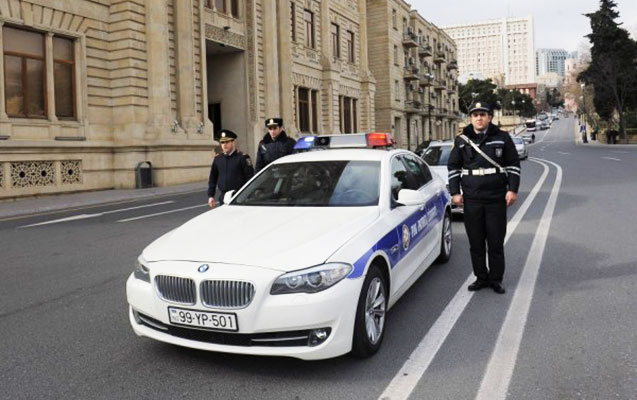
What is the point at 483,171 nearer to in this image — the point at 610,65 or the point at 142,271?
the point at 142,271

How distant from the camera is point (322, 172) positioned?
5371 mm

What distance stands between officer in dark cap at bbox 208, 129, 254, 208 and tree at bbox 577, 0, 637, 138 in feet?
193

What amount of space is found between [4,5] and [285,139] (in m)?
16.1

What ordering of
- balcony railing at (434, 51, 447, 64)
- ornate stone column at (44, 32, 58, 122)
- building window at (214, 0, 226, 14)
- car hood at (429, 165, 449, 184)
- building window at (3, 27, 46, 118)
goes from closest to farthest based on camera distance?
1. car hood at (429, 165, 449, 184)
2. building window at (3, 27, 46, 118)
3. ornate stone column at (44, 32, 58, 122)
4. building window at (214, 0, 226, 14)
5. balcony railing at (434, 51, 447, 64)

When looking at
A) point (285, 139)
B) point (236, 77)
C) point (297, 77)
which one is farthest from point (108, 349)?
point (297, 77)

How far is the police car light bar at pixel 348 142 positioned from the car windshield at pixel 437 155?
2.45m

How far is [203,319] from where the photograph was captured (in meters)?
3.50

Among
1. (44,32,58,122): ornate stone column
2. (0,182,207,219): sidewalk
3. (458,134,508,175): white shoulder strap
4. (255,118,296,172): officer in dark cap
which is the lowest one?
(0,182,207,219): sidewalk

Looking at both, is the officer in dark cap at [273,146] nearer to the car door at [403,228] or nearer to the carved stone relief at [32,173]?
the car door at [403,228]

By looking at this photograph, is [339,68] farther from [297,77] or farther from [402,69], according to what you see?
[402,69]

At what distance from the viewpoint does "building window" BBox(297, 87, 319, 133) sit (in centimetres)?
3859

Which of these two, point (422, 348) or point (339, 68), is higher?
point (339, 68)

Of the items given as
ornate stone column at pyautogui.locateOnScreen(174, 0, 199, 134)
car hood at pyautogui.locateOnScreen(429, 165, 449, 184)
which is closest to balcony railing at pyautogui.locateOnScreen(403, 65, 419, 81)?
ornate stone column at pyautogui.locateOnScreen(174, 0, 199, 134)

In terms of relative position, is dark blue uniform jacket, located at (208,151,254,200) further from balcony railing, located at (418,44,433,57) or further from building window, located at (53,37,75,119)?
balcony railing, located at (418,44,433,57)
